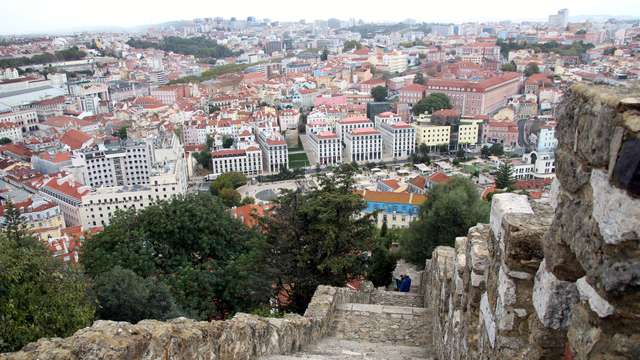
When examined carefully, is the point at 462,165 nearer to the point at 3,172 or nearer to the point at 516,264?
the point at 3,172

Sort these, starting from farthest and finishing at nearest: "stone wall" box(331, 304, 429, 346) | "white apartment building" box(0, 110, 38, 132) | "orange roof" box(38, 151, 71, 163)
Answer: "white apartment building" box(0, 110, 38, 132), "orange roof" box(38, 151, 71, 163), "stone wall" box(331, 304, 429, 346)

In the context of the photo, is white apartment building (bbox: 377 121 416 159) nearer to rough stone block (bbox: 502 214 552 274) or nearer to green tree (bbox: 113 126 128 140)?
green tree (bbox: 113 126 128 140)

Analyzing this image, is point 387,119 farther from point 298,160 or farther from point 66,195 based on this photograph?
point 66,195

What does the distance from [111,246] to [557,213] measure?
14.2 m

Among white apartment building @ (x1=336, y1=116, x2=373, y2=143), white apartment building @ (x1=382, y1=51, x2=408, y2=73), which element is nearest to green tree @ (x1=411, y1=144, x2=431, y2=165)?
white apartment building @ (x1=336, y1=116, x2=373, y2=143)

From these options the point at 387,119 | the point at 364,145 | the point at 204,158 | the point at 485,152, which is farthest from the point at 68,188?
the point at 485,152

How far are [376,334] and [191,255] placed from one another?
8998mm

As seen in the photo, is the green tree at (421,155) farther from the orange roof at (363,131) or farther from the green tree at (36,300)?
the green tree at (36,300)

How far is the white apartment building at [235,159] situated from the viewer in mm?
52375

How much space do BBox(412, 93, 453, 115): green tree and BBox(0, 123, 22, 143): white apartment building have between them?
55.9m

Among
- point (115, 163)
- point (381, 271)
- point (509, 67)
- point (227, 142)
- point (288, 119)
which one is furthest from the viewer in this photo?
point (509, 67)

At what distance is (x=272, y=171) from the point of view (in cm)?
5441

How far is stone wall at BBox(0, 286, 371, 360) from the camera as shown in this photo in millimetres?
2824

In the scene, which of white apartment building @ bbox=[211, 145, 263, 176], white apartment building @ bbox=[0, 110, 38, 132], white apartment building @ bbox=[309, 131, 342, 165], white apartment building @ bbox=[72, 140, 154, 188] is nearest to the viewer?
white apartment building @ bbox=[72, 140, 154, 188]
